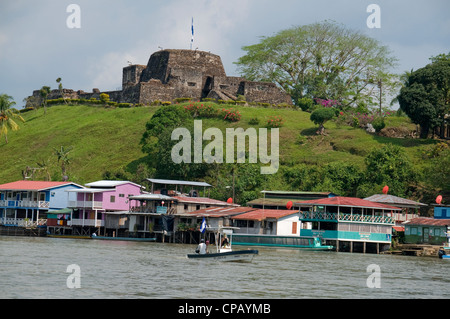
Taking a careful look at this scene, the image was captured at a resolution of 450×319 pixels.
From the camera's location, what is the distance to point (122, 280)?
38156 millimetres

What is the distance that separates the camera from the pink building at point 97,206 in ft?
267

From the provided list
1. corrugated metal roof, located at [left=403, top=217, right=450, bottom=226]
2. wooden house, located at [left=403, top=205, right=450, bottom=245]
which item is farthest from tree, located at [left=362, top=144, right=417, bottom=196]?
corrugated metal roof, located at [left=403, top=217, right=450, bottom=226]

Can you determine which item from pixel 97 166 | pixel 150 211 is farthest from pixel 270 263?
pixel 97 166

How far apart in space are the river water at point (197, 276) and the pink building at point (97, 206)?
22692mm

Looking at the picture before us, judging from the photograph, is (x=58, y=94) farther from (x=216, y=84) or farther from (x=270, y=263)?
(x=270, y=263)

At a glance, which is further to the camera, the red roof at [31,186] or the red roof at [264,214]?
the red roof at [31,186]

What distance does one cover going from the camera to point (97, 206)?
81625 mm

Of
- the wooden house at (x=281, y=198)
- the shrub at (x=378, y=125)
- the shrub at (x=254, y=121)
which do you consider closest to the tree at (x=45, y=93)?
the shrub at (x=254, y=121)

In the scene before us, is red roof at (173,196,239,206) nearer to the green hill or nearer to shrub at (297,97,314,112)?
the green hill

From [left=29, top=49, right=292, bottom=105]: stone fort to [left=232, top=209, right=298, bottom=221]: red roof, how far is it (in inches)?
2096

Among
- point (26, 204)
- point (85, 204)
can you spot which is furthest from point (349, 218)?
point (26, 204)

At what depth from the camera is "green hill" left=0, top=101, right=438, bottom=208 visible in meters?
99.5

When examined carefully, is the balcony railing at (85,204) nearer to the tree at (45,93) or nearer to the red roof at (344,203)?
the red roof at (344,203)
